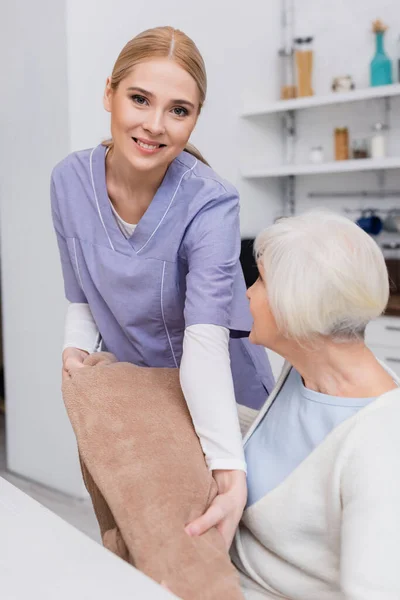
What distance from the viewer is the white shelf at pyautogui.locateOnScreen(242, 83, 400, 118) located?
3332 mm

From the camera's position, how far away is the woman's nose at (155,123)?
1289 millimetres

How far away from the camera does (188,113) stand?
1.34 metres

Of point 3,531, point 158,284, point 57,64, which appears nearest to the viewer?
point 3,531

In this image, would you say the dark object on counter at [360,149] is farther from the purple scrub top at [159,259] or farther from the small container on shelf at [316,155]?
the purple scrub top at [159,259]

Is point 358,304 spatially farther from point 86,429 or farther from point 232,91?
point 232,91

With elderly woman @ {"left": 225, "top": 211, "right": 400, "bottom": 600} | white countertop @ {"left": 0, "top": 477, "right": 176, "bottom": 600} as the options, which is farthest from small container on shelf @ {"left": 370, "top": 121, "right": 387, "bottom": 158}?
white countertop @ {"left": 0, "top": 477, "right": 176, "bottom": 600}

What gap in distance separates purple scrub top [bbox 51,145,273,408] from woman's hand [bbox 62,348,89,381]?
0.08m

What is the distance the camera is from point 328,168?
11.7 ft

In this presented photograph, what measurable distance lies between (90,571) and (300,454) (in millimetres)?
465

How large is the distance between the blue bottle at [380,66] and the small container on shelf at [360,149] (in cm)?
28

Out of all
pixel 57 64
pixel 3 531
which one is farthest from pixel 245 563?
pixel 57 64

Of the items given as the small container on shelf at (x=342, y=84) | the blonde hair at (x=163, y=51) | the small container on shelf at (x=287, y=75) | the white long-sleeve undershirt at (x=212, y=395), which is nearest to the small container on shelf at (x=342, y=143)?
the small container on shelf at (x=342, y=84)

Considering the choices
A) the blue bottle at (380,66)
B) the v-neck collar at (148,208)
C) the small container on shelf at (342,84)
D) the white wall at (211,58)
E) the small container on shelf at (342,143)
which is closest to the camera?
the v-neck collar at (148,208)

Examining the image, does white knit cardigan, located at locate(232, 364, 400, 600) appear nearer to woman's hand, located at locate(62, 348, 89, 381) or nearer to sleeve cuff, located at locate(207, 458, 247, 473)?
sleeve cuff, located at locate(207, 458, 247, 473)
